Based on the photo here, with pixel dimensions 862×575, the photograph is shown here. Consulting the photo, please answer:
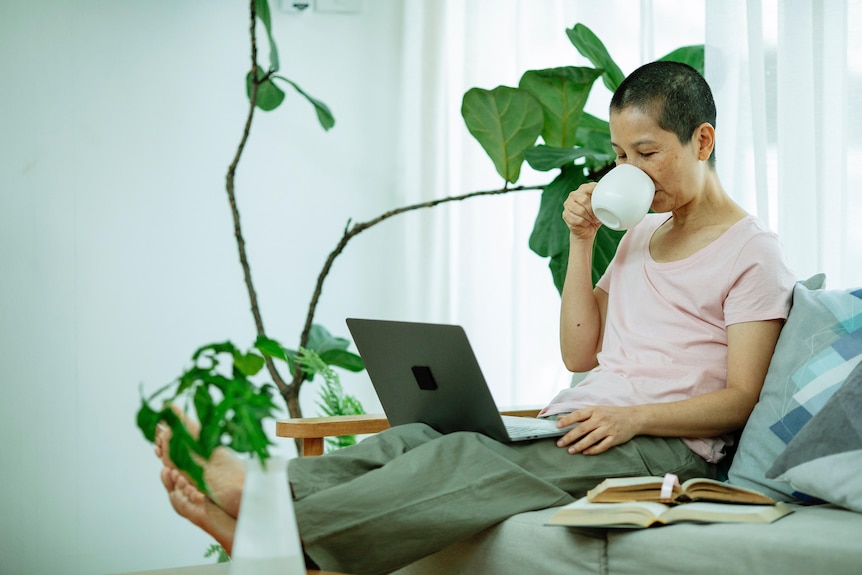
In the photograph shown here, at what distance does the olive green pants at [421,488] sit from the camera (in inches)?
52.2

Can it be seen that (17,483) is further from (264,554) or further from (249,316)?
(264,554)

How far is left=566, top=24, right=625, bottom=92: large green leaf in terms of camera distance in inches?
89.0

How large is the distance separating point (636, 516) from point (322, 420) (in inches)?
31.9

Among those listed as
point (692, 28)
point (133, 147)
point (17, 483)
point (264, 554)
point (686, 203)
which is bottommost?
point (17, 483)

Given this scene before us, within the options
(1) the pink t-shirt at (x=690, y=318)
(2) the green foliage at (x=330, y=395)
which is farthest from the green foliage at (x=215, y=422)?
(2) the green foliage at (x=330, y=395)

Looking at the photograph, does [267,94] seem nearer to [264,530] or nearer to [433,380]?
[433,380]

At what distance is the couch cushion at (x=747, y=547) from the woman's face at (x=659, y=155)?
24.9 inches

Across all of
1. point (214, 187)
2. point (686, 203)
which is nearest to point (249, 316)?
point (214, 187)

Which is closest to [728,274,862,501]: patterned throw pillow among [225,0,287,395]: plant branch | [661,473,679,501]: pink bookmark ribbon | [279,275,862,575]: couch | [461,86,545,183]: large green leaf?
[279,275,862,575]: couch

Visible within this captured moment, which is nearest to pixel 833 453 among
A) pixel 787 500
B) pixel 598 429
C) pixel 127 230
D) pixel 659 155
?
pixel 787 500

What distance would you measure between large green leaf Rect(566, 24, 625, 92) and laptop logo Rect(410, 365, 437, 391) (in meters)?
1.02

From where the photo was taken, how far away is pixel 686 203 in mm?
1736

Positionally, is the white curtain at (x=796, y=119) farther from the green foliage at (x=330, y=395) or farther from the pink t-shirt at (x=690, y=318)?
the green foliage at (x=330, y=395)

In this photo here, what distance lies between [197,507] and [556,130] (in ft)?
4.90
